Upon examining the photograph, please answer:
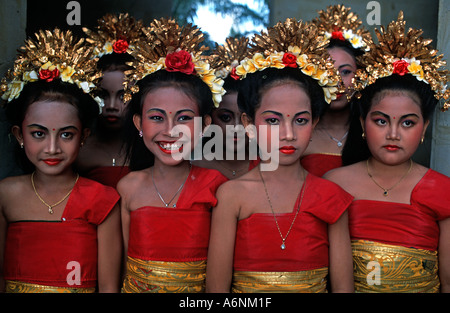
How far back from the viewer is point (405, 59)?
294cm

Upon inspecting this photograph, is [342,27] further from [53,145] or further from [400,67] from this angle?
[53,145]

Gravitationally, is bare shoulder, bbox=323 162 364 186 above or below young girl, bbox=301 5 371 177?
below

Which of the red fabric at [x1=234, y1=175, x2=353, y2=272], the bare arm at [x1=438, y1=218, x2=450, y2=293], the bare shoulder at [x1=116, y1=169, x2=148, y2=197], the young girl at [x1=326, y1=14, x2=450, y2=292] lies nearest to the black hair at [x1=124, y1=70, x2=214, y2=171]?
the bare shoulder at [x1=116, y1=169, x2=148, y2=197]

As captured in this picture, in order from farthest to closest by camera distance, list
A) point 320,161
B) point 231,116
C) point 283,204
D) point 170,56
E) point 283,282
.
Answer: point 320,161 → point 231,116 → point 170,56 → point 283,204 → point 283,282

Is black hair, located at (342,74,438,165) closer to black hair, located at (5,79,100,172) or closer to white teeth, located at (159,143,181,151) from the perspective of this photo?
white teeth, located at (159,143,181,151)

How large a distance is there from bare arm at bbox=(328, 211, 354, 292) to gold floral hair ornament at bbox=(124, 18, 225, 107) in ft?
Result: 3.43

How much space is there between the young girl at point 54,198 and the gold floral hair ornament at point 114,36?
2.28 feet

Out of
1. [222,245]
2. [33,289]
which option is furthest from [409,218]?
[33,289]

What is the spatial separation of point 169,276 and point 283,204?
0.75m

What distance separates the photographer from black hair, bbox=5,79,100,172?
9.55ft

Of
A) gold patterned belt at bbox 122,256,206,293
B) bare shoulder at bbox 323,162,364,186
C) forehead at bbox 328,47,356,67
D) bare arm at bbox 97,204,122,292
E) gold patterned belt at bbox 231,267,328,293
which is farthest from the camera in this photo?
forehead at bbox 328,47,356,67

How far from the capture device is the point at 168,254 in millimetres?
2773
